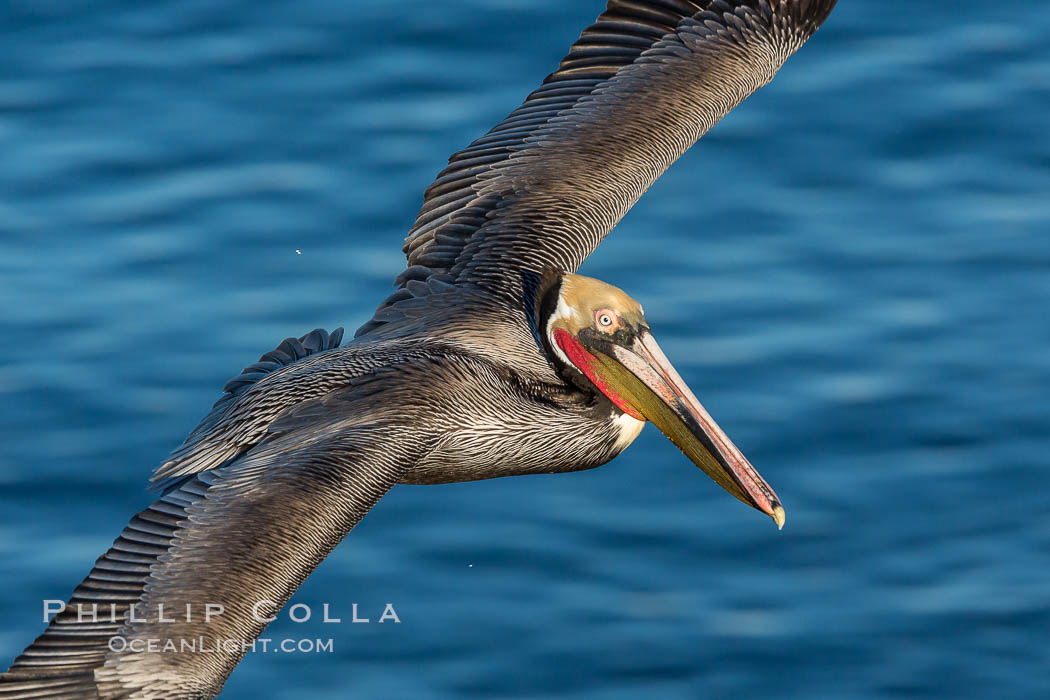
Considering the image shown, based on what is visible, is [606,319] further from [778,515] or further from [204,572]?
[204,572]

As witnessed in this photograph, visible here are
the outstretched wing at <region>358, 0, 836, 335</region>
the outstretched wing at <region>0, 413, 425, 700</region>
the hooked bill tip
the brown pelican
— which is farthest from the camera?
the outstretched wing at <region>358, 0, 836, 335</region>

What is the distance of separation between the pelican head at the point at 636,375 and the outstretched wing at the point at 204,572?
1328 mm

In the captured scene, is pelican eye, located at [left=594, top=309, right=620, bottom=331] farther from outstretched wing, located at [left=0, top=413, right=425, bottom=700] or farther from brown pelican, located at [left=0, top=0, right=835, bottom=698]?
outstretched wing, located at [left=0, top=413, right=425, bottom=700]

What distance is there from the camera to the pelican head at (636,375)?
1060 cm

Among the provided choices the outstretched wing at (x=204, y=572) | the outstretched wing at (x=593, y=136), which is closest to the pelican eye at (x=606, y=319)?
the outstretched wing at (x=593, y=136)

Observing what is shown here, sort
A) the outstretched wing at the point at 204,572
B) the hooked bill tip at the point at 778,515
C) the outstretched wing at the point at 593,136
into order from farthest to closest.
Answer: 1. the outstretched wing at the point at 593,136
2. the hooked bill tip at the point at 778,515
3. the outstretched wing at the point at 204,572

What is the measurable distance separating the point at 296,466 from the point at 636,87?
141 inches

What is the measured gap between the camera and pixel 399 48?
1592 centimetres

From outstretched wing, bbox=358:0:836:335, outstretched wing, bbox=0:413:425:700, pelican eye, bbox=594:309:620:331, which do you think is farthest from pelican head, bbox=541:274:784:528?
outstretched wing, bbox=0:413:425:700

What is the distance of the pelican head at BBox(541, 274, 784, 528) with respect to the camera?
10602 millimetres

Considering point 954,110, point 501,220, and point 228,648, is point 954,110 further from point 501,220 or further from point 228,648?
point 228,648

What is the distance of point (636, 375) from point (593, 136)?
1820 millimetres

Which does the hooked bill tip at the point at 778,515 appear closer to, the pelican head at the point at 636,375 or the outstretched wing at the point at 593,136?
the pelican head at the point at 636,375

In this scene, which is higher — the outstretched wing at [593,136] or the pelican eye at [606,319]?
the outstretched wing at [593,136]
